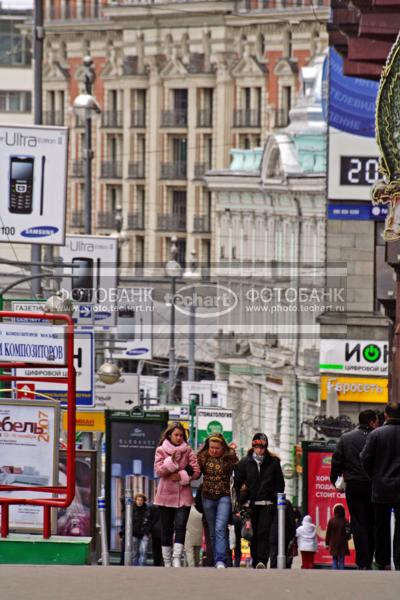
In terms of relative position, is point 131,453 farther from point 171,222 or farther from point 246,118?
point 171,222

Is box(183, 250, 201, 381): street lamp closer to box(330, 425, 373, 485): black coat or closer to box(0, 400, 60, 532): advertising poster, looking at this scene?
box(330, 425, 373, 485): black coat

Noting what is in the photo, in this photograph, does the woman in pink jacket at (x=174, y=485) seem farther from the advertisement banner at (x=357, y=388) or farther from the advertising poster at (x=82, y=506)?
the advertisement banner at (x=357, y=388)

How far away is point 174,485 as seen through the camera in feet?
67.6

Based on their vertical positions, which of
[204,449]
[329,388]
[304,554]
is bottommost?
[329,388]

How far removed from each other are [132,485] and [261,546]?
5950mm

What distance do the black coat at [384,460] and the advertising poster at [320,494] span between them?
642cm

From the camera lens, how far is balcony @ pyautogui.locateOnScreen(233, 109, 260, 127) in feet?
334

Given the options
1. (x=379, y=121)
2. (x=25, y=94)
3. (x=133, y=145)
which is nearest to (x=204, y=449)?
(x=379, y=121)

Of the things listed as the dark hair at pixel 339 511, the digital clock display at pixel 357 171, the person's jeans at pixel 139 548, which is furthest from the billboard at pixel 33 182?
the digital clock display at pixel 357 171

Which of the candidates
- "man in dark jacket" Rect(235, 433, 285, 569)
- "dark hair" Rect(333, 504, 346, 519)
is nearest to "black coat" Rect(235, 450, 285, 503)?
"man in dark jacket" Rect(235, 433, 285, 569)

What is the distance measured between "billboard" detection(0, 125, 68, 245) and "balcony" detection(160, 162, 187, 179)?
79.1 meters

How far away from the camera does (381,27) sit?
1225 inches

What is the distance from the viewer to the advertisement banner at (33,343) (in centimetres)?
1859

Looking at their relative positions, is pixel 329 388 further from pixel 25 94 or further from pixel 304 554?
pixel 25 94
